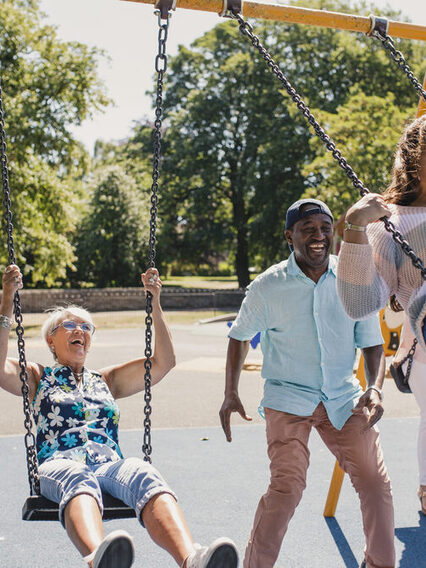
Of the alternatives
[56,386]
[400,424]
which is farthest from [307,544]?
[400,424]

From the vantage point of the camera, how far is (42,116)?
1878 cm

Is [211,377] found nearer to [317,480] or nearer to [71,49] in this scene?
[317,480]

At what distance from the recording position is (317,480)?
15.0ft

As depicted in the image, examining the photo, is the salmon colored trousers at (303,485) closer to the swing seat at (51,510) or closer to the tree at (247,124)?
the swing seat at (51,510)

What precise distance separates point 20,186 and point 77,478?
55.6ft

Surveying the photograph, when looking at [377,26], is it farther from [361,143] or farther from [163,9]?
[361,143]

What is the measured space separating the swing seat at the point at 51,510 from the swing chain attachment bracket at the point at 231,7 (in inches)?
84.4

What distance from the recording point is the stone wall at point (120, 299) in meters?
22.7

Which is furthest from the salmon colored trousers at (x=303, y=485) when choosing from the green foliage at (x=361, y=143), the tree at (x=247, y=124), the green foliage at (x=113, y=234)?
the green foliage at (x=113, y=234)

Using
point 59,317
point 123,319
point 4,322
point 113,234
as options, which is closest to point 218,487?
point 59,317

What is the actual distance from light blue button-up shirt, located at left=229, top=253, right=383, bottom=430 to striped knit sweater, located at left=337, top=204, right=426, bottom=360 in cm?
81

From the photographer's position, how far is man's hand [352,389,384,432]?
2.51m

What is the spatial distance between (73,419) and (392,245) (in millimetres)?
1617

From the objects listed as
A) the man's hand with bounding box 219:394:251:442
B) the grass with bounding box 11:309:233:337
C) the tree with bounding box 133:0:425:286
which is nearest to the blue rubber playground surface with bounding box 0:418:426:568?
the man's hand with bounding box 219:394:251:442
